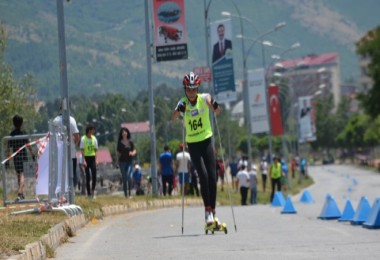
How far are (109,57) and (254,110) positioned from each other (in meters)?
7.56

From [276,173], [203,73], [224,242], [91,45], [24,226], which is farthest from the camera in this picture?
[91,45]

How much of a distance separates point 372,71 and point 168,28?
81.3m

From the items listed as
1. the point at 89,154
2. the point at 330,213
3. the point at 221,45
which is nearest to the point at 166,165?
the point at 221,45

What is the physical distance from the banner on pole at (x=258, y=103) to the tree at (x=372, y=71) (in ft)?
178

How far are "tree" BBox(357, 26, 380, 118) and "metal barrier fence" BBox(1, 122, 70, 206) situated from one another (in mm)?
88152

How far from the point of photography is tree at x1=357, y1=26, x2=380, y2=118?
351ft

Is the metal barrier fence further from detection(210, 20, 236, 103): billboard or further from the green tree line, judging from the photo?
detection(210, 20, 236, 103): billboard

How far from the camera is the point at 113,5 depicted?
46.3m

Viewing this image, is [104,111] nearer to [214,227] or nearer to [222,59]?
[222,59]

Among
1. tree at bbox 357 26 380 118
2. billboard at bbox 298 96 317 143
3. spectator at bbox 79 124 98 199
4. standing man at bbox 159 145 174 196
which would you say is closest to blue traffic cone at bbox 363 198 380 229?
spectator at bbox 79 124 98 199

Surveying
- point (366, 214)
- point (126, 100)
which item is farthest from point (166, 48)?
point (126, 100)

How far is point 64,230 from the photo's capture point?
15016 millimetres

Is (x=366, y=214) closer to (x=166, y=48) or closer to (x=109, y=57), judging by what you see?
(x=166, y=48)

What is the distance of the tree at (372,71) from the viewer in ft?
351
